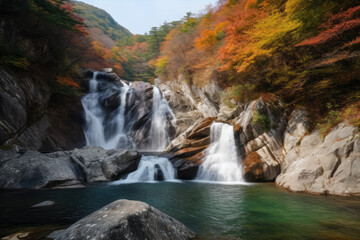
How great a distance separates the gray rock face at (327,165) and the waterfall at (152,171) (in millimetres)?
6438

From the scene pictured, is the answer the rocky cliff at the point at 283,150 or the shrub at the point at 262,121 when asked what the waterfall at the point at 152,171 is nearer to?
the rocky cliff at the point at 283,150

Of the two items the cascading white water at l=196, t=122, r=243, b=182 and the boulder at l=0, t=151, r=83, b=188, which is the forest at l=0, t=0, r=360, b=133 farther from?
the boulder at l=0, t=151, r=83, b=188

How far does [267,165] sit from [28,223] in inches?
413

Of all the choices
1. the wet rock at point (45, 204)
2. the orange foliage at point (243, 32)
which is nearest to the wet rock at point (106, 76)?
the orange foliage at point (243, 32)

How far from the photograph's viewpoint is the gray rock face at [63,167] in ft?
27.9

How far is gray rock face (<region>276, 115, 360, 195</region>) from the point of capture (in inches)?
275

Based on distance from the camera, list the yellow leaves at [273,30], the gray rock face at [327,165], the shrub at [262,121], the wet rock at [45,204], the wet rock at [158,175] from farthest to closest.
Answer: the wet rock at [158,175] < the shrub at [262,121] < the yellow leaves at [273,30] < the gray rock face at [327,165] < the wet rock at [45,204]

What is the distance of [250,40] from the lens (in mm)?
11281

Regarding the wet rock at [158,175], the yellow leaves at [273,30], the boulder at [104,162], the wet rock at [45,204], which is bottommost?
the wet rock at [45,204]

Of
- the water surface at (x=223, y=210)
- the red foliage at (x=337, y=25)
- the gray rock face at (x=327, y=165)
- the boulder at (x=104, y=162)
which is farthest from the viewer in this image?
the boulder at (x=104, y=162)

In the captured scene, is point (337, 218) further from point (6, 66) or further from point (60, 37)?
point (60, 37)

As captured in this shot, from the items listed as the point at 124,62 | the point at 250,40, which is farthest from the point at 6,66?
the point at 124,62

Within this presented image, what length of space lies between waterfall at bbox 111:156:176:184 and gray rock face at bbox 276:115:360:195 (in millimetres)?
6438

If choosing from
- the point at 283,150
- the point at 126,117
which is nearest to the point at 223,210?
the point at 283,150
